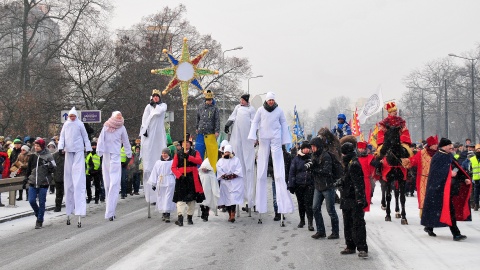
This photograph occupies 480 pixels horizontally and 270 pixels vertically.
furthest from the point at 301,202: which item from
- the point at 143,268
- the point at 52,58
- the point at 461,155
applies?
the point at 52,58

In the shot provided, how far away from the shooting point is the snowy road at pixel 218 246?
9016 mm

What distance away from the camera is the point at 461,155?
20.5m

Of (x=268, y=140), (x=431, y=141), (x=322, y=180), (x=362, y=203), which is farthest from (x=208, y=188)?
(x=362, y=203)

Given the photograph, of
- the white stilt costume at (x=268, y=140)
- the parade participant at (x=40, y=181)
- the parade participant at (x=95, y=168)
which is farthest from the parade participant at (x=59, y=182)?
the white stilt costume at (x=268, y=140)

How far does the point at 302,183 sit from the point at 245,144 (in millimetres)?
2535

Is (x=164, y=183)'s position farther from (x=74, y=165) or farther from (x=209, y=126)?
(x=74, y=165)

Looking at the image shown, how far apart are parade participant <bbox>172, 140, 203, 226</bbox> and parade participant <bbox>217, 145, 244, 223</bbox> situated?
659 millimetres

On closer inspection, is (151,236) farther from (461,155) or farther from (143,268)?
(461,155)

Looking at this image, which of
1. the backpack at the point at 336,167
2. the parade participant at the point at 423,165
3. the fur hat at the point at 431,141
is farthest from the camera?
the fur hat at the point at 431,141

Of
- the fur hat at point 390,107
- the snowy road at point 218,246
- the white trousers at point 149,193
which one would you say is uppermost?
the fur hat at point 390,107

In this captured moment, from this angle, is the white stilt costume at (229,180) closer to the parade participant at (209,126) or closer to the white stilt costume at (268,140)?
the white stilt costume at (268,140)

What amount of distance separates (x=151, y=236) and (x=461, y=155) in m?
12.1

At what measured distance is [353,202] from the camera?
962cm

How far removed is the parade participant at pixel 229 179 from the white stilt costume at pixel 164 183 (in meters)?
1.01
